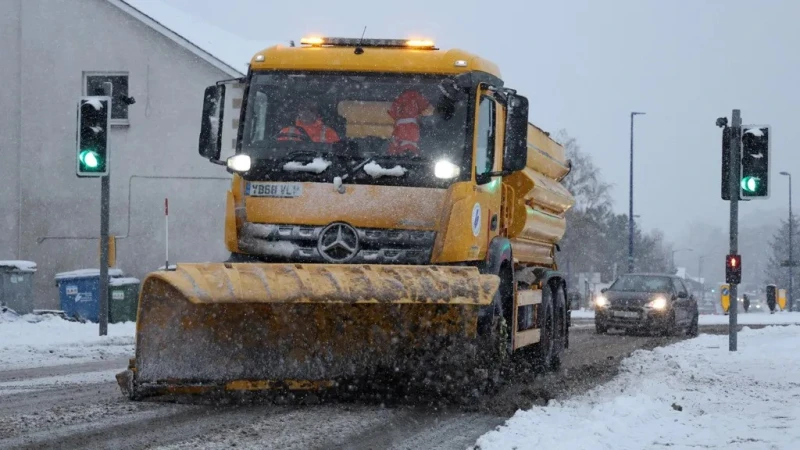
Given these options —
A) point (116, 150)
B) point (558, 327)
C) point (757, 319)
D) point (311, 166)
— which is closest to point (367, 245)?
point (311, 166)

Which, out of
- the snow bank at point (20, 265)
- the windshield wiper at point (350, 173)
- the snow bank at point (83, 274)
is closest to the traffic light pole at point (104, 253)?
the snow bank at point (20, 265)

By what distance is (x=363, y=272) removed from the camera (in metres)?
8.72

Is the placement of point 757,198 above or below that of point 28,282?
above

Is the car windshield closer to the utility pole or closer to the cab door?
the utility pole

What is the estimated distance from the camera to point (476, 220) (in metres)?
9.87

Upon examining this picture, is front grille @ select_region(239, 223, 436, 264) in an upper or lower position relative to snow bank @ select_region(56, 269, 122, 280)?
upper

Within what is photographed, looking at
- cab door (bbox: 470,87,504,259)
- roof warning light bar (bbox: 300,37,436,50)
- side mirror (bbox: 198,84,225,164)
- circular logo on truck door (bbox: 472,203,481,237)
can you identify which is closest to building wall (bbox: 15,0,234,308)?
roof warning light bar (bbox: 300,37,436,50)

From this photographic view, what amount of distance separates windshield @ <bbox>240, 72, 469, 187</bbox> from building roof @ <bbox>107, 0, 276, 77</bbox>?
48.8 feet

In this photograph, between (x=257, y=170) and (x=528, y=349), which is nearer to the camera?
(x=257, y=170)

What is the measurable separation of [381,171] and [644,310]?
17.3m

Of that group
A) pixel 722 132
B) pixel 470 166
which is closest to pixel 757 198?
pixel 722 132

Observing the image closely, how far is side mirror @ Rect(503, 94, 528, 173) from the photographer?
10258 millimetres

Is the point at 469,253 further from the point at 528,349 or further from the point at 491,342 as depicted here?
the point at 528,349

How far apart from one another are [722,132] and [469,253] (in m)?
9.04
